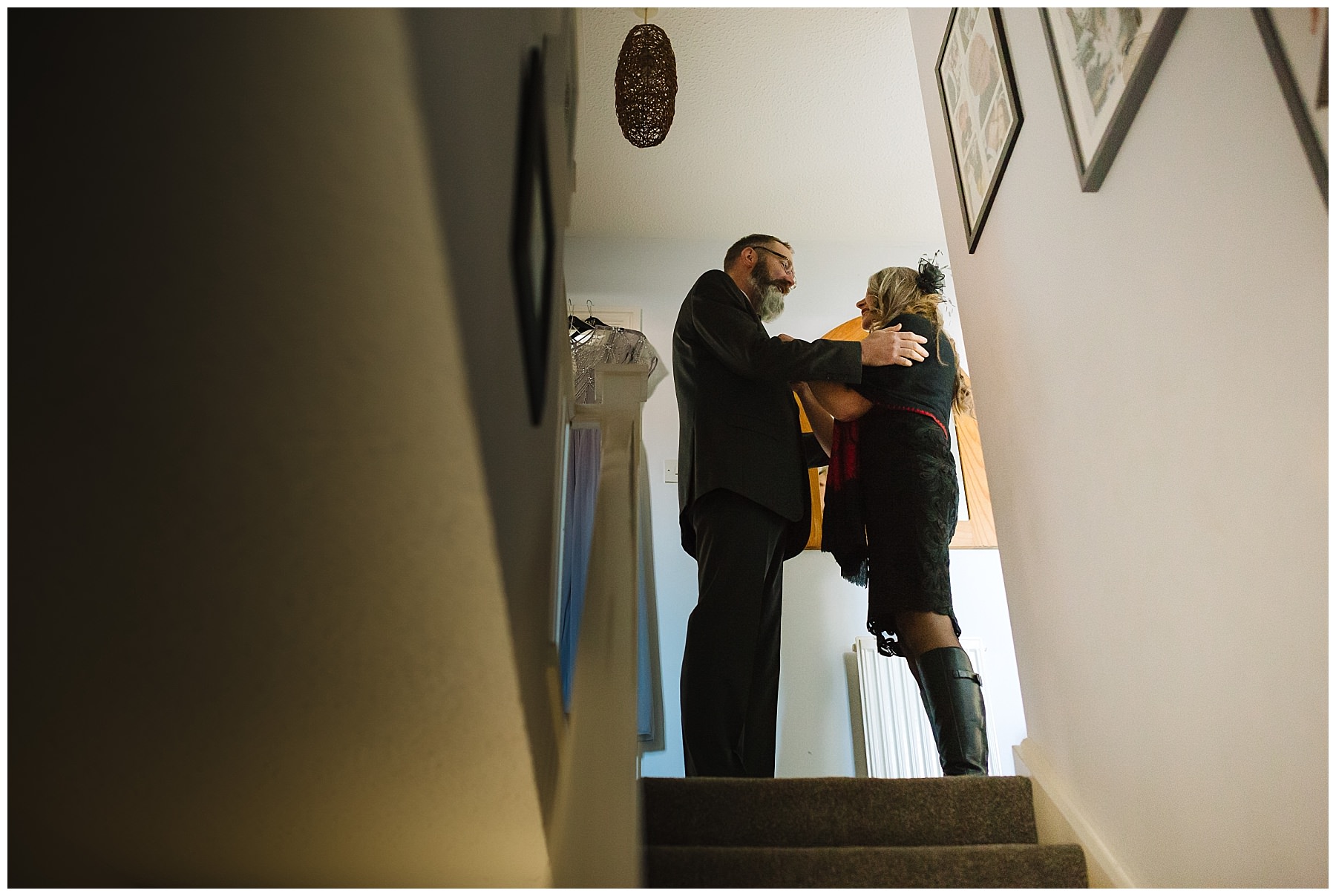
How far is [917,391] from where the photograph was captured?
1.96m

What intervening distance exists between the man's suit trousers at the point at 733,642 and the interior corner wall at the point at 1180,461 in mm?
537

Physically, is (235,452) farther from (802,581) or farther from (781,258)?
(802,581)

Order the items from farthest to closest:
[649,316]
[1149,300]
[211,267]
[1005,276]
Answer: [649,316] → [1005,276] → [1149,300] → [211,267]

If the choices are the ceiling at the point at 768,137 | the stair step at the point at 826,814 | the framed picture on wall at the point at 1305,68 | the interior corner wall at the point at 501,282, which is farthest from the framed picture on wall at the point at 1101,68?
the ceiling at the point at 768,137

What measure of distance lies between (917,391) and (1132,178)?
86cm

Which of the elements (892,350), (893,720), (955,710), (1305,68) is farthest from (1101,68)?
(893,720)

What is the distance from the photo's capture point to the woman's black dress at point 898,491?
5.90ft

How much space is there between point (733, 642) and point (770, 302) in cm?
107

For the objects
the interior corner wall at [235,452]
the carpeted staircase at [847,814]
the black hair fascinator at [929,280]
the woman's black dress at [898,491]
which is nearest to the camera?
the interior corner wall at [235,452]

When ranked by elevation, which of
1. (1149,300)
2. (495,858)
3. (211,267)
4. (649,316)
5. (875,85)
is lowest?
(495,858)

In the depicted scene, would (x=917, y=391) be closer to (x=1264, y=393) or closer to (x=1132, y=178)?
(x=1132, y=178)

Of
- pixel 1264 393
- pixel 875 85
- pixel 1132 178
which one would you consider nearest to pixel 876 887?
pixel 1264 393

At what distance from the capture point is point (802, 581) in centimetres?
323

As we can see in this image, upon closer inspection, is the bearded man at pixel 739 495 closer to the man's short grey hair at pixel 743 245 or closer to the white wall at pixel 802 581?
the man's short grey hair at pixel 743 245
